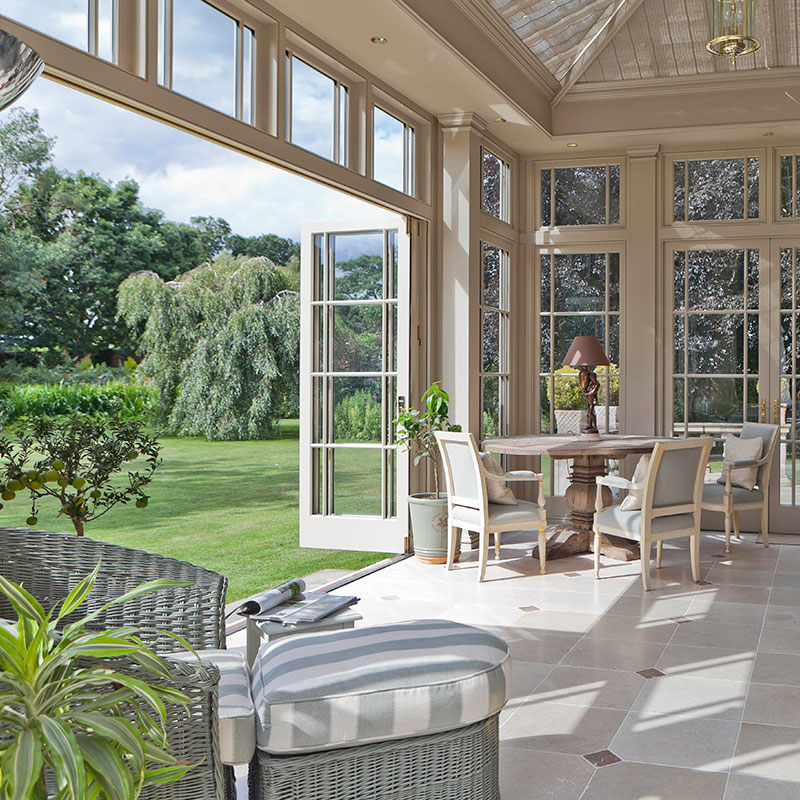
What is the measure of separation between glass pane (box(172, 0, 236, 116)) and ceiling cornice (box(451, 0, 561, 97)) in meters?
1.55

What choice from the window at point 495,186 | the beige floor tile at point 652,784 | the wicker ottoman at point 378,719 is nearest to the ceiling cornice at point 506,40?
the window at point 495,186

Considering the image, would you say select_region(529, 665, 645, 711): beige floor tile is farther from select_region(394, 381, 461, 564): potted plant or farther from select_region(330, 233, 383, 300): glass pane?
select_region(330, 233, 383, 300): glass pane

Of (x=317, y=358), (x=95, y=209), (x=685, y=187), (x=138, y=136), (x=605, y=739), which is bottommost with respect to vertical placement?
(x=605, y=739)

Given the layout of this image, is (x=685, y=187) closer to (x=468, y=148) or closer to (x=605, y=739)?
(x=468, y=148)

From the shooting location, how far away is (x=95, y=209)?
1506cm

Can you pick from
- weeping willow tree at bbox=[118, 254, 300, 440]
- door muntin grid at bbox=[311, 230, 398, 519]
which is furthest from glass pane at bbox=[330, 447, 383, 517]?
weeping willow tree at bbox=[118, 254, 300, 440]

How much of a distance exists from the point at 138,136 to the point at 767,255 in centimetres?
1097

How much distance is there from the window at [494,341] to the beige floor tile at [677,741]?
13.0ft

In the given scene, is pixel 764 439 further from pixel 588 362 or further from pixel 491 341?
pixel 491 341

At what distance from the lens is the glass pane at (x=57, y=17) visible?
307 cm

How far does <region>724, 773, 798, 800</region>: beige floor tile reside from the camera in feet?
8.51

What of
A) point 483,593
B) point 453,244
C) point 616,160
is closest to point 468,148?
point 453,244

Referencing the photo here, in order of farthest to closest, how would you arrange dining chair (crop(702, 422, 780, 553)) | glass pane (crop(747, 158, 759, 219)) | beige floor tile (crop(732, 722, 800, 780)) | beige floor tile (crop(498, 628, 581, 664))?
glass pane (crop(747, 158, 759, 219)) < dining chair (crop(702, 422, 780, 553)) < beige floor tile (crop(498, 628, 581, 664)) < beige floor tile (crop(732, 722, 800, 780))

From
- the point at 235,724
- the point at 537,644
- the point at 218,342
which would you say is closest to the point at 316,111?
the point at 537,644
